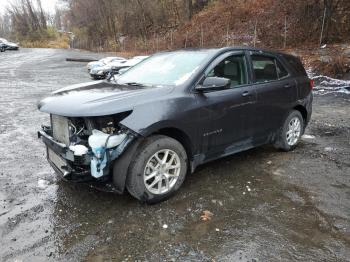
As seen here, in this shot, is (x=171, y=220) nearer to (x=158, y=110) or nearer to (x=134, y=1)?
(x=158, y=110)

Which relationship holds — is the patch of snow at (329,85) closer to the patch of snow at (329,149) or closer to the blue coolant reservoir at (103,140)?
the patch of snow at (329,149)

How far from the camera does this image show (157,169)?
165 inches

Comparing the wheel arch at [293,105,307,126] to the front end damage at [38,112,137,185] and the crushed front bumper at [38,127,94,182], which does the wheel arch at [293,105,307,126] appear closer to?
the front end damage at [38,112,137,185]

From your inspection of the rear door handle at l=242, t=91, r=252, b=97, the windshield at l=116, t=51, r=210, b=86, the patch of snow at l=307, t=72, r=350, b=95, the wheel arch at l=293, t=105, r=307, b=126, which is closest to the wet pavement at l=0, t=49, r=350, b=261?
the wheel arch at l=293, t=105, r=307, b=126

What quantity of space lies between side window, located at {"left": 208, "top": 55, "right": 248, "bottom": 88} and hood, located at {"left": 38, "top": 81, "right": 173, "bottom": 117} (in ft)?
2.75

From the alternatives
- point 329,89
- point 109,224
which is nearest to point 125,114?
point 109,224

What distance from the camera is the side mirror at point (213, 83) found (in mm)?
4438

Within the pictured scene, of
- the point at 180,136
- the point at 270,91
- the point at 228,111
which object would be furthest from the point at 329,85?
the point at 180,136

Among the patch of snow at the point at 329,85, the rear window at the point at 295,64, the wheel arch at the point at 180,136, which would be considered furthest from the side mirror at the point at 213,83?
the patch of snow at the point at 329,85

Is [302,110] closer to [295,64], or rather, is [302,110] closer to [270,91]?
[295,64]

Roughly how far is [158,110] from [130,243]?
1.39 meters

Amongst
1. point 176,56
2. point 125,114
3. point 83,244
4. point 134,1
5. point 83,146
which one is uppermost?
point 134,1

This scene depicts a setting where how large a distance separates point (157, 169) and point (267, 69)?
8.12 ft

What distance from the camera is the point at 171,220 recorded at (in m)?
3.91
